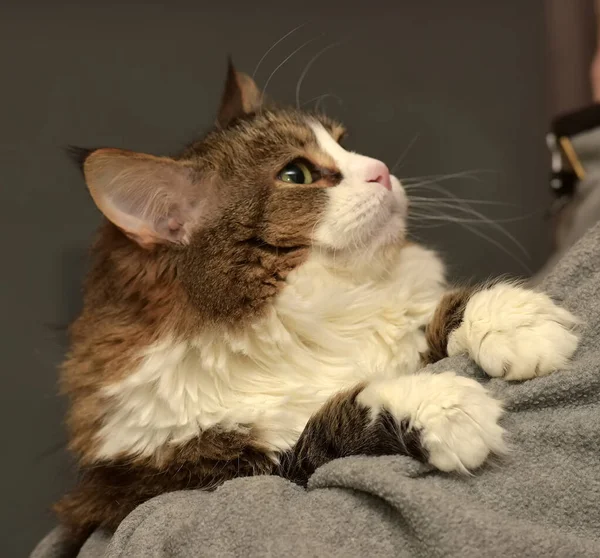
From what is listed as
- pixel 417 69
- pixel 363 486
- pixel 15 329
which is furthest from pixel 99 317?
pixel 417 69

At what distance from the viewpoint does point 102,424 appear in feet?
3.65

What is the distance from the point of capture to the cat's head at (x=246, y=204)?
3.75 ft

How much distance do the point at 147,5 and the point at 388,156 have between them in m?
1.22

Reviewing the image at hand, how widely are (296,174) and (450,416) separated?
26.5 inches

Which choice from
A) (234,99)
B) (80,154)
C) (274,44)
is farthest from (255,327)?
(274,44)

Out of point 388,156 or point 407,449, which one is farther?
point 388,156

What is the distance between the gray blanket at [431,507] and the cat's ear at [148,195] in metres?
0.55

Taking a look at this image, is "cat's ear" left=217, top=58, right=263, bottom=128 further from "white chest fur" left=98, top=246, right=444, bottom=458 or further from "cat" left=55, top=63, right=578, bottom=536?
"white chest fur" left=98, top=246, right=444, bottom=458

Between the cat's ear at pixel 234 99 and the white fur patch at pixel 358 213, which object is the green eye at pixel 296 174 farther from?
the cat's ear at pixel 234 99

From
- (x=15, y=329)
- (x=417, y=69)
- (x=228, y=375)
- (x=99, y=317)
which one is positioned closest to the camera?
(x=228, y=375)

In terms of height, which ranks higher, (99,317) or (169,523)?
(99,317)

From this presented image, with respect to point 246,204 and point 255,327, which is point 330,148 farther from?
point 255,327

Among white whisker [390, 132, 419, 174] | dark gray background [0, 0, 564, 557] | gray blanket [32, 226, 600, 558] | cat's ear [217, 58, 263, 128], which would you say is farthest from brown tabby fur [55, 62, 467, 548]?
white whisker [390, 132, 419, 174]

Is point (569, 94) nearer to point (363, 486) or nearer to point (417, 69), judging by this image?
point (417, 69)
